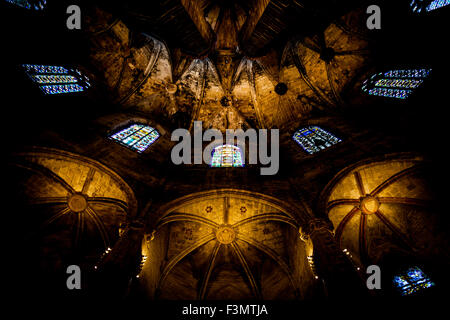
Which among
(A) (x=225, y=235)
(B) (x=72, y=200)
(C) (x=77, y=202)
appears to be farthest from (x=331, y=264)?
(B) (x=72, y=200)

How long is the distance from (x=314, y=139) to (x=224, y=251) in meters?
7.29

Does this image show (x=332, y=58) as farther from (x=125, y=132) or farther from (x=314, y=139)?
(x=125, y=132)

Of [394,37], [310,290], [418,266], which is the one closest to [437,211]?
[418,266]

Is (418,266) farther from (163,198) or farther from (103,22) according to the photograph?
(103,22)

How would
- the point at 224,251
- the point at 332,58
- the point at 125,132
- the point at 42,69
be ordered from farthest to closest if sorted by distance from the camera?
the point at 332,58
the point at 125,132
the point at 224,251
the point at 42,69

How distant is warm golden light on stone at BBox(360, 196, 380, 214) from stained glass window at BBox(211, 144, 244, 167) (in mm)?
5571

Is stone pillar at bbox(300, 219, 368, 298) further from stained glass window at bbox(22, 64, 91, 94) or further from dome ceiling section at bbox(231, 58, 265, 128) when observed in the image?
stained glass window at bbox(22, 64, 91, 94)

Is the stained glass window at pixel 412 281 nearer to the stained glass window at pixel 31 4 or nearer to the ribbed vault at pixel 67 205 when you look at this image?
the ribbed vault at pixel 67 205

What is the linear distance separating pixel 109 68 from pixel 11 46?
5.69 m

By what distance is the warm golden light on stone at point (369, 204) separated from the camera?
10.2 meters

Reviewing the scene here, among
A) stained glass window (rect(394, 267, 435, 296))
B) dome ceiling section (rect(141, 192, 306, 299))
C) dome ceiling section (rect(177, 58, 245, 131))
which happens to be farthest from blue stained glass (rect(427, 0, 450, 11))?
dome ceiling section (rect(141, 192, 306, 299))

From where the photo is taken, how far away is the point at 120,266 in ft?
21.3

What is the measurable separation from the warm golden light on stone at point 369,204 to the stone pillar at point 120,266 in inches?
337

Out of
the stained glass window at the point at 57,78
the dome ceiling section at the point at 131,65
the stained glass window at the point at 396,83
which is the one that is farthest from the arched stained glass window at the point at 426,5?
the stained glass window at the point at 57,78
